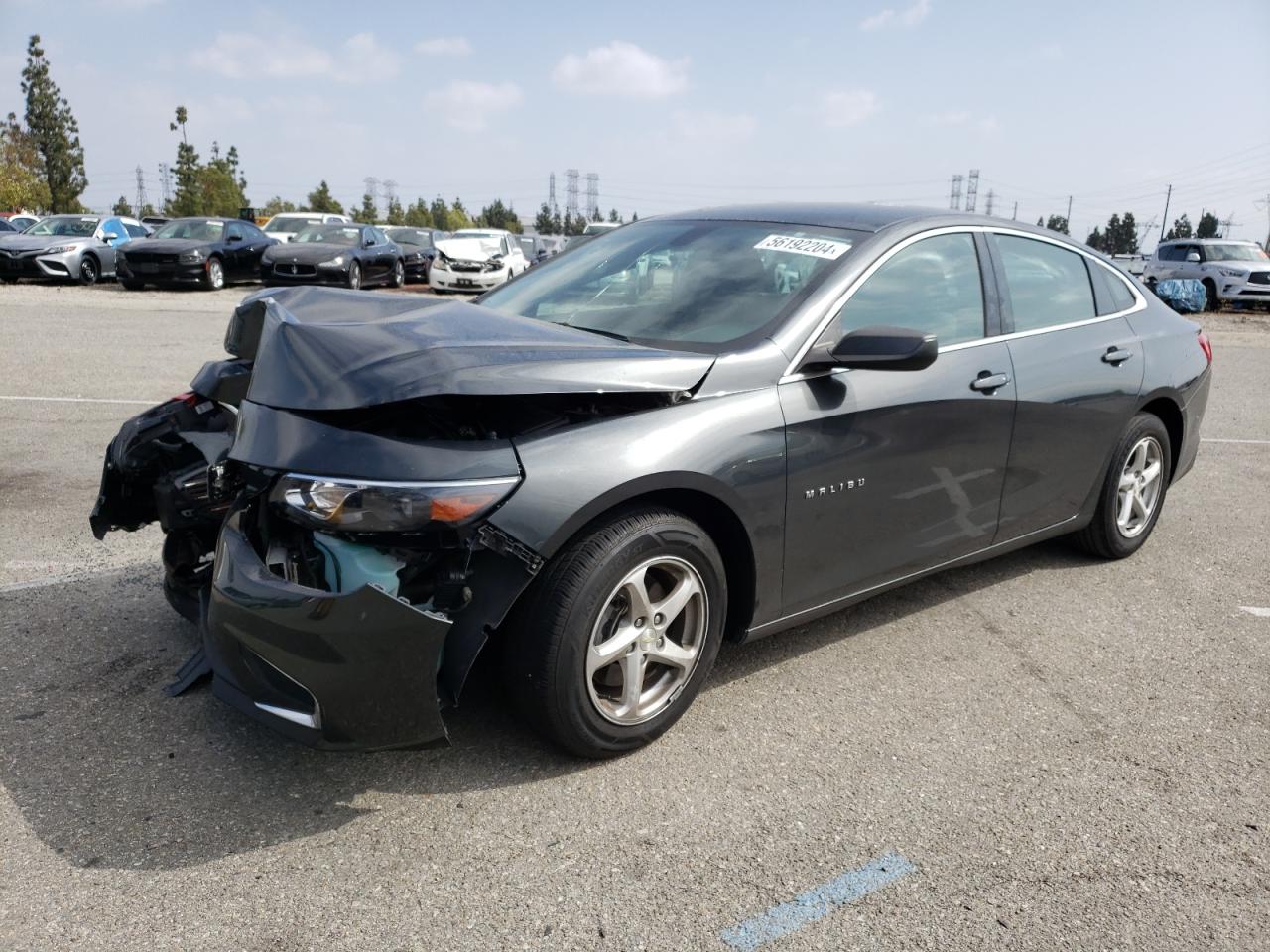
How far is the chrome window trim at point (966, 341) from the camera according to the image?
3295 millimetres

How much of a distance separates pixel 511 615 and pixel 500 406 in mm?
574

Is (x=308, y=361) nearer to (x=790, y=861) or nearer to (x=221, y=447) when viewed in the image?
(x=221, y=447)

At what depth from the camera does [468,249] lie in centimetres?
2188

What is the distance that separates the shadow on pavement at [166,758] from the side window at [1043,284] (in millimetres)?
1751

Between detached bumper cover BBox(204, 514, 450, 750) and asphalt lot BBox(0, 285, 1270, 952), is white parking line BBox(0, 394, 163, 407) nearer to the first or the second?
asphalt lot BBox(0, 285, 1270, 952)

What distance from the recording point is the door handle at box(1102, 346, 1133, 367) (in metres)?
4.48

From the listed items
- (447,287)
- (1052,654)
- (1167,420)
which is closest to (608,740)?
(1052,654)

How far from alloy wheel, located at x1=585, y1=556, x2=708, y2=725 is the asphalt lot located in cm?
19

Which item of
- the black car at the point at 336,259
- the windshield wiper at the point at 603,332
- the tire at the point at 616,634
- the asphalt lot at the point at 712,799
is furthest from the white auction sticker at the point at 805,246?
the black car at the point at 336,259

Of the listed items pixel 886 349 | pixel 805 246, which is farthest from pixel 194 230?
pixel 886 349

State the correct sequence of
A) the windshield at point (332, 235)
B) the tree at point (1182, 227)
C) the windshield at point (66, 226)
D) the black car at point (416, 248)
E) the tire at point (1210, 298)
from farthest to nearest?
the tree at point (1182, 227)
the black car at point (416, 248)
the tire at point (1210, 298)
the windshield at point (66, 226)
the windshield at point (332, 235)

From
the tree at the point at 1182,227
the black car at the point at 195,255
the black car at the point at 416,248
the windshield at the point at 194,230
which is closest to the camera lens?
the black car at the point at 195,255

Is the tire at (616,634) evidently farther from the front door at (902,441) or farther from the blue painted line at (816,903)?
the blue painted line at (816,903)

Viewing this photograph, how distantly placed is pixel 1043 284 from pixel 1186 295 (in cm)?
2293
